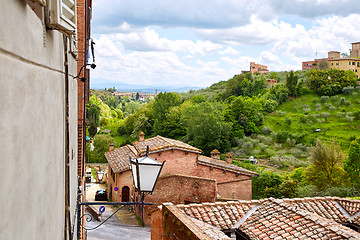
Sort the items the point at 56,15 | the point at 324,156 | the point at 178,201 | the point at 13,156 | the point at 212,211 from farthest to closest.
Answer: the point at 324,156 < the point at 178,201 < the point at 212,211 < the point at 56,15 < the point at 13,156

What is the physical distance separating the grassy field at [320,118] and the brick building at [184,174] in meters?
25.2

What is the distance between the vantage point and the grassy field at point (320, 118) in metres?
46.1

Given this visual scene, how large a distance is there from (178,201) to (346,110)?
150 ft

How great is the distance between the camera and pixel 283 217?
28.6 feet

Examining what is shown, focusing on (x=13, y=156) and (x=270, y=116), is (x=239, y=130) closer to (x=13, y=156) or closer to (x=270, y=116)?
(x=270, y=116)

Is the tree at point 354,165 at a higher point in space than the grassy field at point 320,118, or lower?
lower

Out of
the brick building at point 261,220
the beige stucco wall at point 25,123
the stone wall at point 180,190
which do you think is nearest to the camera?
the beige stucco wall at point 25,123

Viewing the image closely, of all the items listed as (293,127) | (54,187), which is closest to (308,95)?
(293,127)

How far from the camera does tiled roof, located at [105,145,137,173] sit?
2170 cm

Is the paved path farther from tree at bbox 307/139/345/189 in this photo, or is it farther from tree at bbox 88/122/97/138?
tree at bbox 88/122/97/138

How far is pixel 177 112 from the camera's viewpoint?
53.0 meters

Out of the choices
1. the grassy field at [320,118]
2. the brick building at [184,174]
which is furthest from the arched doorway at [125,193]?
the grassy field at [320,118]

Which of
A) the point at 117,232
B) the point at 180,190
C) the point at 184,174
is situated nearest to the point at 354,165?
the point at 184,174

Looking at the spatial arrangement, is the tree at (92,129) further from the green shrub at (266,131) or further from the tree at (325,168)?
the tree at (325,168)
